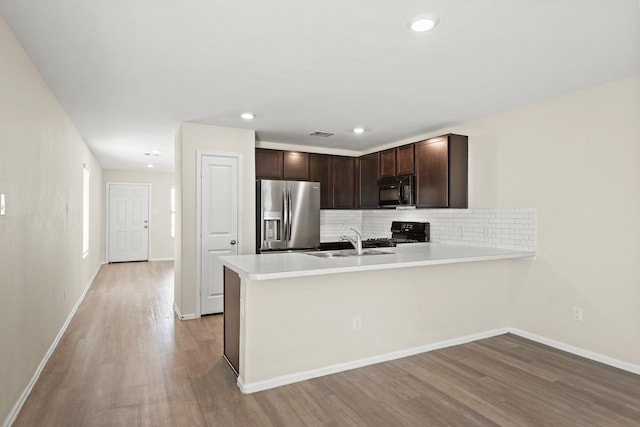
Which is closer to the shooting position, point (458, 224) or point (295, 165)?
point (458, 224)

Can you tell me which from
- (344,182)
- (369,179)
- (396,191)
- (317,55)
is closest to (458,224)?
(396,191)

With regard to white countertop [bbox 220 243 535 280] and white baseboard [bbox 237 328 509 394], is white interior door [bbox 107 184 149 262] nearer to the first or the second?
white countertop [bbox 220 243 535 280]

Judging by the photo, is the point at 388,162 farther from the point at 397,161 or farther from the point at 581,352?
the point at 581,352

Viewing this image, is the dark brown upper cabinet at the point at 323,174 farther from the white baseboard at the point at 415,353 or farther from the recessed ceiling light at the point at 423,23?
the recessed ceiling light at the point at 423,23

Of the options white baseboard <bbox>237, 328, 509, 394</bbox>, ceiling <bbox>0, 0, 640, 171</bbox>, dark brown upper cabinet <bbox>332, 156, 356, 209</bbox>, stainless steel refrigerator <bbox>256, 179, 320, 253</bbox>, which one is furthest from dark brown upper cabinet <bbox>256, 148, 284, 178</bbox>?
white baseboard <bbox>237, 328, 509, 394</bbox>

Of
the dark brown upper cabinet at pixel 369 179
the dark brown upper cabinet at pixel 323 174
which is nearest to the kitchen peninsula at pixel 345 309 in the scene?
the dark brown upper cabinet at pixel 369 179

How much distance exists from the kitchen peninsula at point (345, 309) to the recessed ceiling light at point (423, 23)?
164 cm

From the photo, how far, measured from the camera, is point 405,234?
218 inches

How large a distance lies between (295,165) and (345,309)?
9.94 ft

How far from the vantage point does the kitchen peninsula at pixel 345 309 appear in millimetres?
2809

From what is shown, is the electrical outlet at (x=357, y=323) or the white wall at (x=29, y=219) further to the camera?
the electrical outlet at (x=357, y=323)

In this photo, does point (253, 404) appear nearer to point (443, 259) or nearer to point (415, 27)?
point (443, 259)

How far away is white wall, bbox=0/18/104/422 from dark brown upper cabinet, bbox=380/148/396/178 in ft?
12.9

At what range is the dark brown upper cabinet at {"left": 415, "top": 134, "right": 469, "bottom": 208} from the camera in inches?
173
